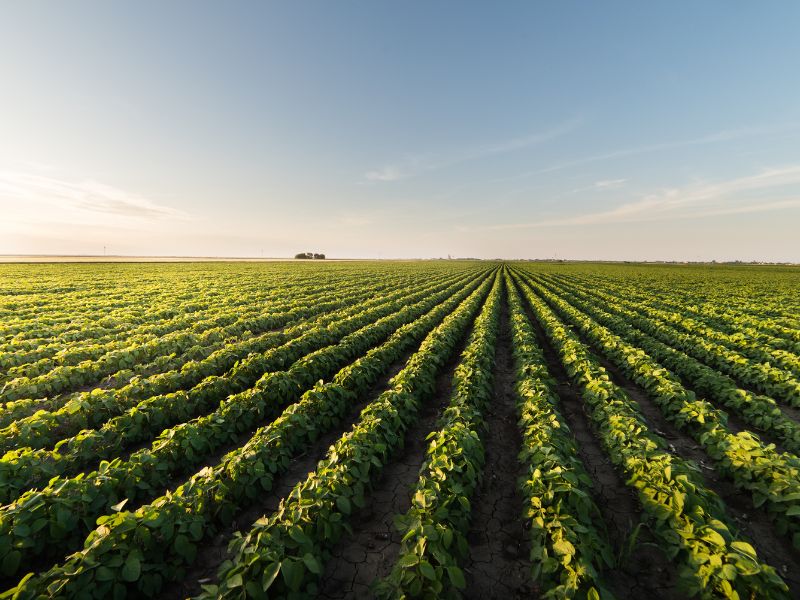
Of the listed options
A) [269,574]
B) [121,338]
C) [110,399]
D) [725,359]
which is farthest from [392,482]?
[121,338]

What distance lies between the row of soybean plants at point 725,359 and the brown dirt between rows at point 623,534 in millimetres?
5658

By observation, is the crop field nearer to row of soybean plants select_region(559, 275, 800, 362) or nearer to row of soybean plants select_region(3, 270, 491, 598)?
row of soybean plants select_region(3, 270, 491, 598)

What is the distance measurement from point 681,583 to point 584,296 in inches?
1110

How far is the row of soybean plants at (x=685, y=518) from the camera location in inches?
123

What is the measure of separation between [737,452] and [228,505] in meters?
7.56

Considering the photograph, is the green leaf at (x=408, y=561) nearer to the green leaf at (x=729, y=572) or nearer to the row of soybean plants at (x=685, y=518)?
the row of soybean plants at (x=685, y=518)

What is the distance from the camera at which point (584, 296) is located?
28.5 m

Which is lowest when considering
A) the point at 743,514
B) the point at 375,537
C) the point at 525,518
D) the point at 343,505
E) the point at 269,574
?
the point at 375,537

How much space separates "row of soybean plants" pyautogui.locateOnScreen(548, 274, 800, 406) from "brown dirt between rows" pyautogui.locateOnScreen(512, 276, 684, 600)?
18.6 feet

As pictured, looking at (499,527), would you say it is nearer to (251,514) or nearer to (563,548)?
(563,548)

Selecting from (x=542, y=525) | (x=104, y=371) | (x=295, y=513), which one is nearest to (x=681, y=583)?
(x=542, y=525)

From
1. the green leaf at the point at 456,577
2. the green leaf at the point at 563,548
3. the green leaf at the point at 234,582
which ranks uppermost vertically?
the green leaf at the point at 234,582

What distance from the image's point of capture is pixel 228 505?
4.55m

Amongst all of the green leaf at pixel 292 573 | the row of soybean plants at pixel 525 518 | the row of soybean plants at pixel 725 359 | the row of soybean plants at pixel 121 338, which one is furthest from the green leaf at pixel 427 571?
the row of soybean plants at pixel 121 338
